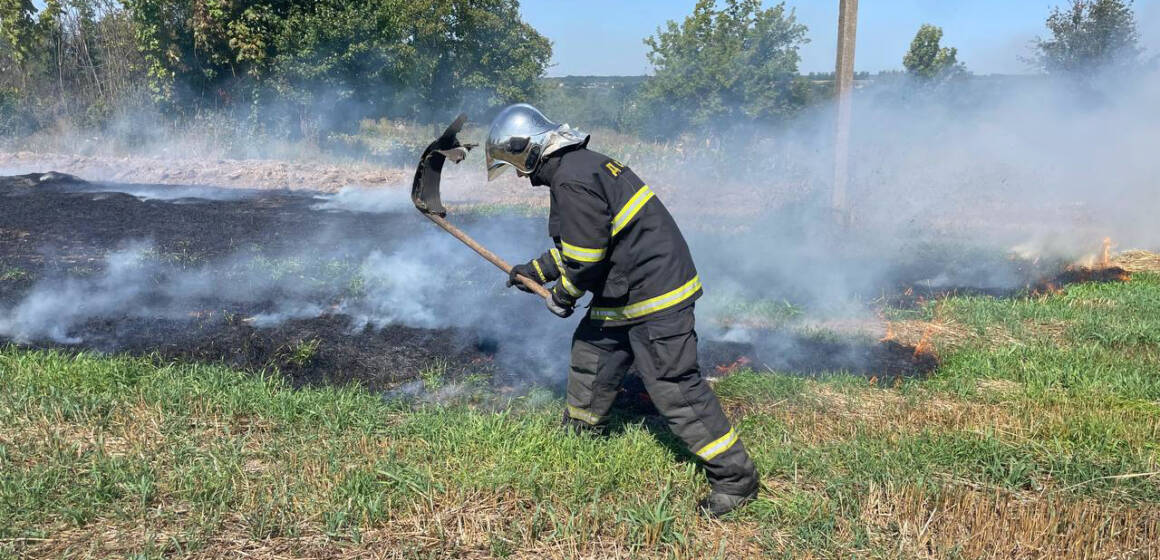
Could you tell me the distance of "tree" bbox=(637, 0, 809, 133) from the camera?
19.1m

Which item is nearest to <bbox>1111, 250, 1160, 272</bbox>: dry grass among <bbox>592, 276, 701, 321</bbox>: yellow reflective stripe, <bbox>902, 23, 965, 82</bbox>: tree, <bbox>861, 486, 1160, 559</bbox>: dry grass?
<bbox>861, 486, 1160, 559</bbox>: dry grass

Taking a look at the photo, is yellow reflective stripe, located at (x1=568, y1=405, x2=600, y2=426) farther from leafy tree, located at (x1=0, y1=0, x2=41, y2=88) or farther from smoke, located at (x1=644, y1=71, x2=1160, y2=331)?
leafy tree, located at (x1=0, y1=0, x2=41, y2=88)

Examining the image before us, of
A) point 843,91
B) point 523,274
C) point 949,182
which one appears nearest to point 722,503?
point 523,274

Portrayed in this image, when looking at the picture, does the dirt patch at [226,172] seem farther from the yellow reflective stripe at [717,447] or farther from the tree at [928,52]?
the tree at [928,52]

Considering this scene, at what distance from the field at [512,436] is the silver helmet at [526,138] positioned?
1.34 meters

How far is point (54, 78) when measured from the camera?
23.9 metres

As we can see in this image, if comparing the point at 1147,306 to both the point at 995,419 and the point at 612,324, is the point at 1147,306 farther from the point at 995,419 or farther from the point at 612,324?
the point at 612,324

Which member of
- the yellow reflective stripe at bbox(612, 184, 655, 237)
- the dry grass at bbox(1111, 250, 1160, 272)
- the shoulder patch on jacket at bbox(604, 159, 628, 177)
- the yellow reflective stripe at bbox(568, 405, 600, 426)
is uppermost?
the shoulder patch on jacket at bbox(604, 159, 628, 177)

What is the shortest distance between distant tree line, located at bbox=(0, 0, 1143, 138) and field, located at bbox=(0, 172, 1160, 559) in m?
13.0

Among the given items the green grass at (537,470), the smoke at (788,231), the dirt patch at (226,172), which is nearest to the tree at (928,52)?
the smoke at (788,231)

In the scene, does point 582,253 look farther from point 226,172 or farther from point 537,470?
point 226,172

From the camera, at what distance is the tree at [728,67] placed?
19078 mm

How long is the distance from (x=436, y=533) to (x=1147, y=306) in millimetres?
6430

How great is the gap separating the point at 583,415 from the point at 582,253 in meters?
0.94
